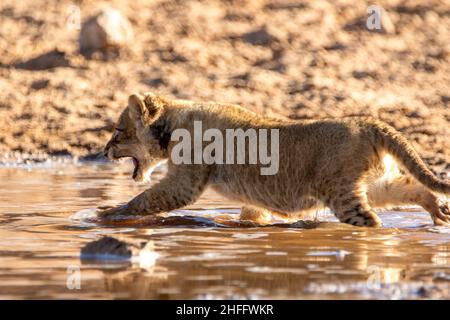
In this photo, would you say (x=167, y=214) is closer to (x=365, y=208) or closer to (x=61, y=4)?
(x=365, y=208)

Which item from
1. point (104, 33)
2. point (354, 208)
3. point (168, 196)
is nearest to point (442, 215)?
point (354, 208)

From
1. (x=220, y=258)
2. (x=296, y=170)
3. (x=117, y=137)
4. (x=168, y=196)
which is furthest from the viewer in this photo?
(x=117, y=137)

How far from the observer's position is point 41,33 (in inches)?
640

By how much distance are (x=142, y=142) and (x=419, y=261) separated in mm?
3292

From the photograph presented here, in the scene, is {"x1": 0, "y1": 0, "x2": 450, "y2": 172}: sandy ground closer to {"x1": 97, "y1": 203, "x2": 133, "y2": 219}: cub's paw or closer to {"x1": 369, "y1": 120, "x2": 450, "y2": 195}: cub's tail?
{"x1": 369, "y1": 120, "x2": 450, "y2": 195}: cub's tail

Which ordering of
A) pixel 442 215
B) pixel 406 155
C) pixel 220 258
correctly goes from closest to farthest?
1. pixel 220 258
2. pixel 406 155
3. pixel 442 215

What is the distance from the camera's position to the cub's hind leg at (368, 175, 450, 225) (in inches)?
332

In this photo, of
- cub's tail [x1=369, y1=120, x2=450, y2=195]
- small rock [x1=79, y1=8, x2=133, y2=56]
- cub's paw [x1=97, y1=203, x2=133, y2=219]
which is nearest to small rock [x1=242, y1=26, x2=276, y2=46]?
small rock [x1=79, y1=8, x2=133, y2=56]

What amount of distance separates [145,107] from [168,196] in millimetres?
871

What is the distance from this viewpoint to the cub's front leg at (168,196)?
872 cm

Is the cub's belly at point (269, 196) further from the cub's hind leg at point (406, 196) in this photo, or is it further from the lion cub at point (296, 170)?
the cub's hind leg at point (406, 196)

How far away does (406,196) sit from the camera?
8531mm

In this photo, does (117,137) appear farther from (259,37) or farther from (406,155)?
(259,37)

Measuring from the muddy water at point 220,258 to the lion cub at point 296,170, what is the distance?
7.3 inches
